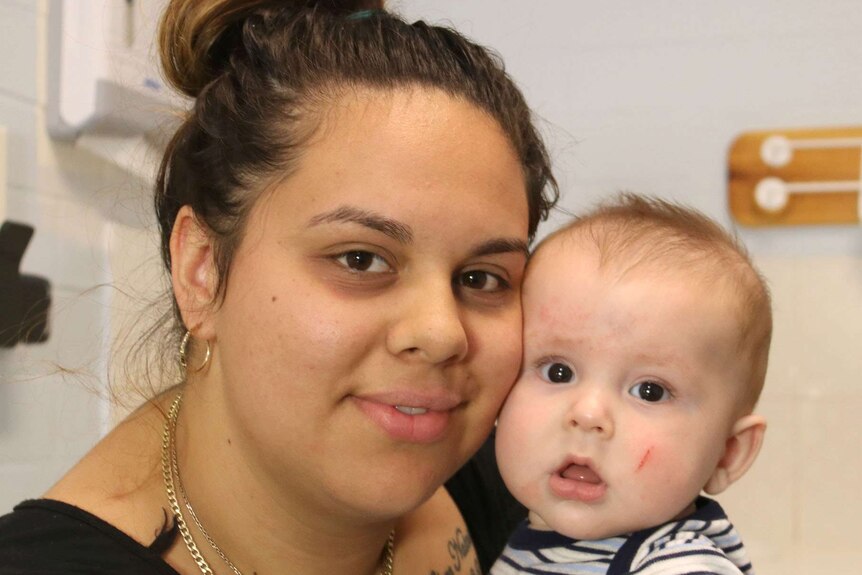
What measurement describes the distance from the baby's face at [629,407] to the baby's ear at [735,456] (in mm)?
31

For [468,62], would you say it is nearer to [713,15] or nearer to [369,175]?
[369,175]

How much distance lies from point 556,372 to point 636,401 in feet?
0.31

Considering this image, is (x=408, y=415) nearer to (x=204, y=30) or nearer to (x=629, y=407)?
(x=629, y=407)

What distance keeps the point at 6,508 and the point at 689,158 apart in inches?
70.2

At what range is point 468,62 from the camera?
115 cm

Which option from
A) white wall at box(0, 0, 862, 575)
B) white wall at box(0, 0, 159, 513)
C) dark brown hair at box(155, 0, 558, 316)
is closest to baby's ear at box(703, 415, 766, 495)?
dark brown hair at box(155, 0, 558, 316)

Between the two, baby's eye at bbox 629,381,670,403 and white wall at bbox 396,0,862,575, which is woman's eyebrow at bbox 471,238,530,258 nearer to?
baby's eye at bbox 629,381,670,403

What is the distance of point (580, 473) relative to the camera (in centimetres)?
101

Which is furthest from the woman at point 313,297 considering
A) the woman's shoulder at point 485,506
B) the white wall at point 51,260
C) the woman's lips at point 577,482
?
the white wall at point 51,260

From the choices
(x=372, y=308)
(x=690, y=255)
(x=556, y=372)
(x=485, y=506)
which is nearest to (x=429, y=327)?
(x=372, y=308)

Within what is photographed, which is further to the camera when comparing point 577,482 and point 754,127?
point 754,127

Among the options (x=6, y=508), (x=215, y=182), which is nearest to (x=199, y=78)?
(x=215, y=182)

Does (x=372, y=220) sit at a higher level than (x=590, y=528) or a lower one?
higher

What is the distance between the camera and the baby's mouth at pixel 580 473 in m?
1.00
